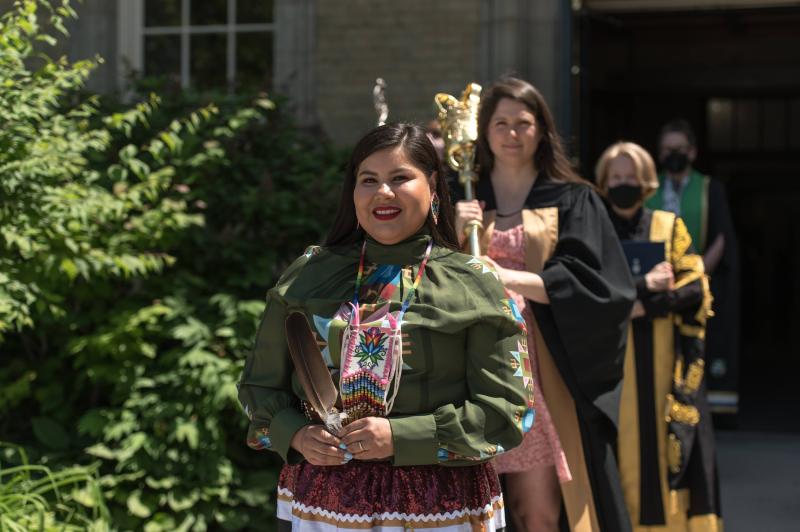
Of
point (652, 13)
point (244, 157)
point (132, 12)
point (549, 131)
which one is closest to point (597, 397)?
point (549, 131)

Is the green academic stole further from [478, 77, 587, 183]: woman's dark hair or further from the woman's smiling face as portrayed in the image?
the woman's smiling face

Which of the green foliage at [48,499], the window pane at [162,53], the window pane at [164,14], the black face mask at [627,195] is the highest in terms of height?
the window pane at [164,14]

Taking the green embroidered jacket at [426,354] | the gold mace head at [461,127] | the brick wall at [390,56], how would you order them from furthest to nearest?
the brick wall at [390,56], the gold mace head at [461,127], the green embroidered jacket at [426,354]

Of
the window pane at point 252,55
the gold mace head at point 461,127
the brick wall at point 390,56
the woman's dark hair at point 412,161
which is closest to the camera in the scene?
the woman's dark hair at point 412,161

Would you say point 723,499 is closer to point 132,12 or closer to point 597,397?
point 597,397

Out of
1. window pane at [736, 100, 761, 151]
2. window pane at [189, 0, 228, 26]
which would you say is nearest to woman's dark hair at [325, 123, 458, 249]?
window pane at [189, 0, 228, 26]

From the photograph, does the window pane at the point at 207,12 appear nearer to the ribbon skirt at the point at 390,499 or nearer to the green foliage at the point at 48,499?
the green foliage at the point at 48,499

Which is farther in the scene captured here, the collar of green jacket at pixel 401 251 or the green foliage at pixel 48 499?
the green foliage at pixel 48 499

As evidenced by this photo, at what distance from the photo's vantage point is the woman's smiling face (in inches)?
107

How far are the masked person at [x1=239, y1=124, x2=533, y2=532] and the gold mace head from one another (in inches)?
44.0

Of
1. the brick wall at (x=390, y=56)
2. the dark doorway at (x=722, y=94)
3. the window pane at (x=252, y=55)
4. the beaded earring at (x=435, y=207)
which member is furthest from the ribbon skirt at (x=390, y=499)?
the dark doorway at (x=722, y=94)

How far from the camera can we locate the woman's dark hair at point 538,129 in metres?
4.05

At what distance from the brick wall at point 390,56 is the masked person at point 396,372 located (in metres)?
5.14

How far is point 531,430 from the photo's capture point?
394 cm
